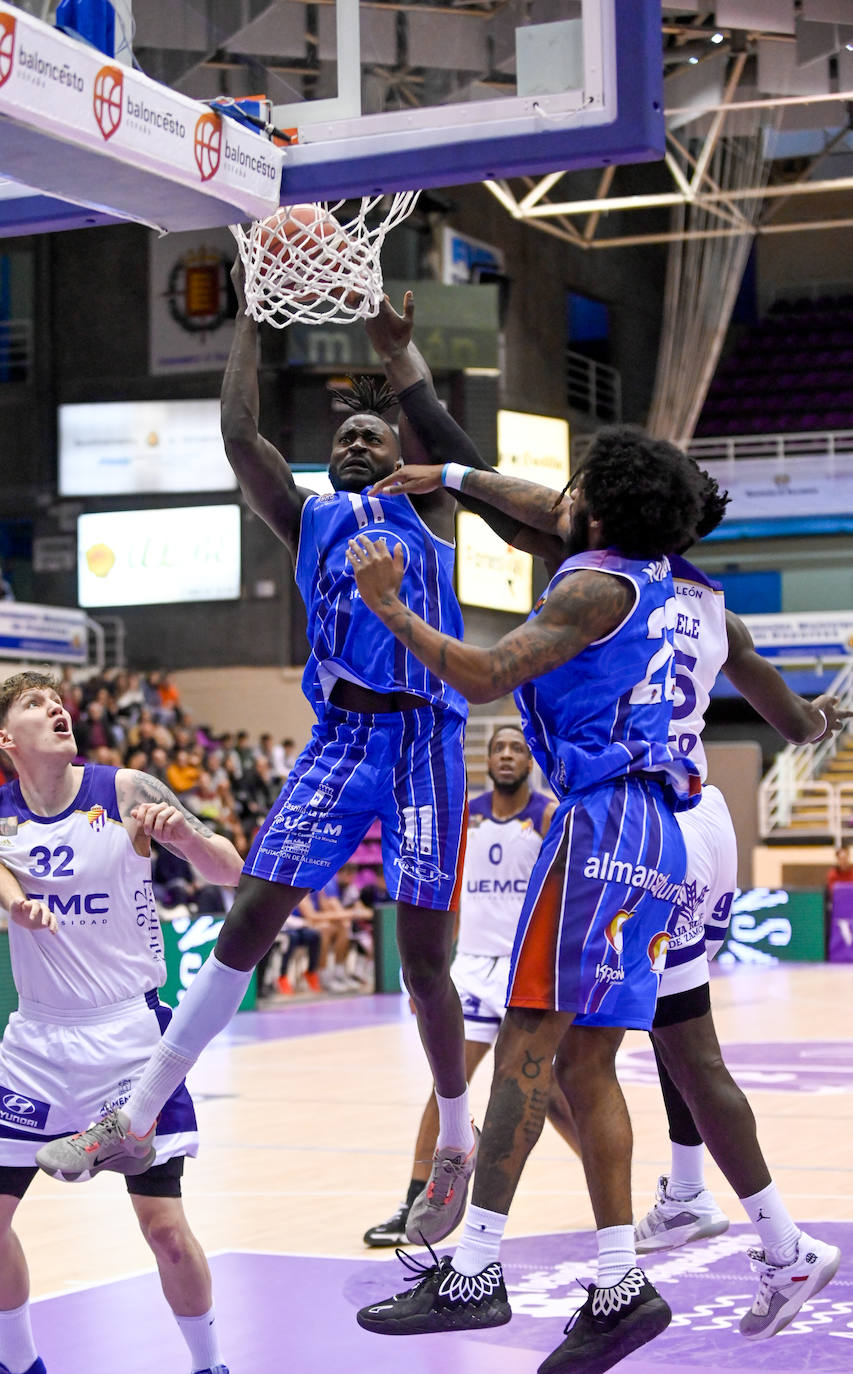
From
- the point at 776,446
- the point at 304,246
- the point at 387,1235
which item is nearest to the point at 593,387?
the point at 776,446

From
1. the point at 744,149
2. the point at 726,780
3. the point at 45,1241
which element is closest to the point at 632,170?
the point at 744,149

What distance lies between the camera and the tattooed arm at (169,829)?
457 centimetres

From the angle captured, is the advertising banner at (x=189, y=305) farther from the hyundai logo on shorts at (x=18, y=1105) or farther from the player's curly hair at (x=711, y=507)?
the hyundai logo on shorts at (x=18, y=1105)

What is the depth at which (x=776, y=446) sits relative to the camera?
29.4 m

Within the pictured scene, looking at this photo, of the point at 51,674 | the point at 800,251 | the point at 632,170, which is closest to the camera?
the point at 51,674

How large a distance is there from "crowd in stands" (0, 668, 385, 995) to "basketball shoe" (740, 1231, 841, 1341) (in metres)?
10.9

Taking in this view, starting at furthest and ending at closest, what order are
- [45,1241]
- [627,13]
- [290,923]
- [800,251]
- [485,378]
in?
[800,251]
[485,378]
[290,923]
[45,1241]
[627,13]

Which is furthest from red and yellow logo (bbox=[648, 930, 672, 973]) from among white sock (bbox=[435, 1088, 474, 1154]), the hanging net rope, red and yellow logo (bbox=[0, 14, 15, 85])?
the hanging net rope

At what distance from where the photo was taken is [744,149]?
25234 mm

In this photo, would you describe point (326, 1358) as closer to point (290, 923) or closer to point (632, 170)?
point (290, 923)

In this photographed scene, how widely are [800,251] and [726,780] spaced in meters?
12.4

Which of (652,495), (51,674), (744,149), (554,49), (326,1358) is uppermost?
(744,149)

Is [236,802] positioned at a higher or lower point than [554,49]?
lower

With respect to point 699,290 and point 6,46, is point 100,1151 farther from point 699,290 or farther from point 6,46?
point 699,290
